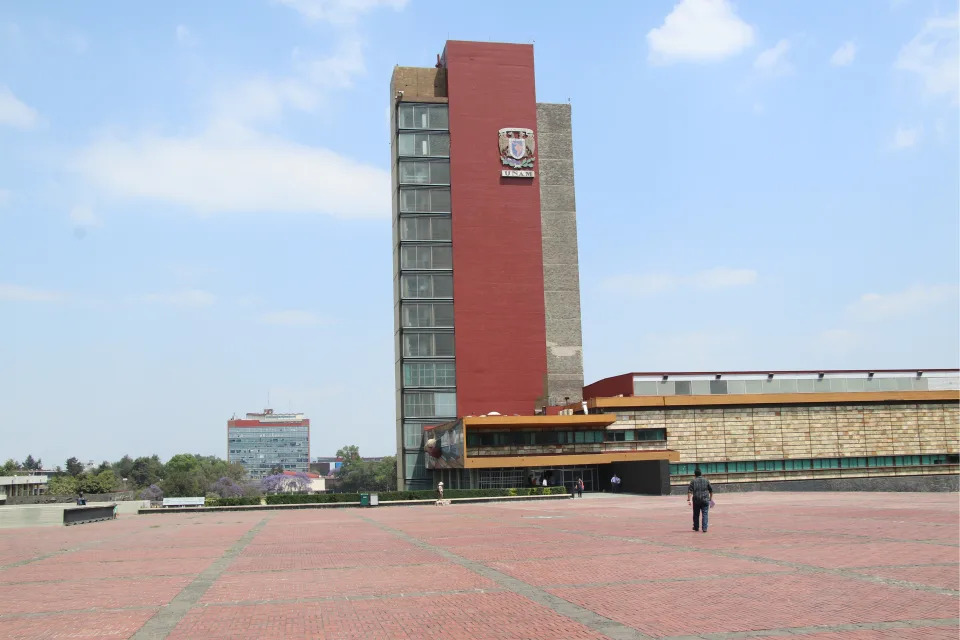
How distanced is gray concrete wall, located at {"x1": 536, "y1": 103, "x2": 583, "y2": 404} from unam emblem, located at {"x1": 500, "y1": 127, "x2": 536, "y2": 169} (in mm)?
2240

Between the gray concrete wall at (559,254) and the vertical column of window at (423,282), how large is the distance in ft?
32.5

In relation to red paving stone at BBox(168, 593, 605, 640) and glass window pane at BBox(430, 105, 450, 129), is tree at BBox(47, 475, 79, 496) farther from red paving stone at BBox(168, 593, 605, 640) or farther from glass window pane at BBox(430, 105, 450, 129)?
red paving stone at BBox(168, 593, 605, 640)

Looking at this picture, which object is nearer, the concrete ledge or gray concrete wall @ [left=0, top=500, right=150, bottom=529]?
gray concrete wall @ [left=0, top=500, right=150, bottom=529]

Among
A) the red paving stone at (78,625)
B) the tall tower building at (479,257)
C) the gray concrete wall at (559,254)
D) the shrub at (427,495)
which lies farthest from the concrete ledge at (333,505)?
the red paving stone at (78,625)

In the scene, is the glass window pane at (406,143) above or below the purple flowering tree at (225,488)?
above

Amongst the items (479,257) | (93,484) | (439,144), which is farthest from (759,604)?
(93,484)

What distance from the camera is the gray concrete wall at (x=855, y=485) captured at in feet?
209

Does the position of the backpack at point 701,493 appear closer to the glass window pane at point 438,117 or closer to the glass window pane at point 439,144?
the glass window pane at point 439,144

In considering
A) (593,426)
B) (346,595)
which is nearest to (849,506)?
(346,595)

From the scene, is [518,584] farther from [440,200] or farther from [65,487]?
[65,487]

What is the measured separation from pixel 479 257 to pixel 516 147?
11.9 metres

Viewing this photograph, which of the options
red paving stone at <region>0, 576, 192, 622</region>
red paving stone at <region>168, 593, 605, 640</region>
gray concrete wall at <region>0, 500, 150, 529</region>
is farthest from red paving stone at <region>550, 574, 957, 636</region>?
gray concrete wall at <region>0, 500, 150, 529</region>

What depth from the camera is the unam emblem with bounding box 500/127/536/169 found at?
86250 mm

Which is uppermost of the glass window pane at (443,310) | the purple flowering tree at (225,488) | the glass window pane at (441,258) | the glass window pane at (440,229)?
the glass window pane at (440,229)
